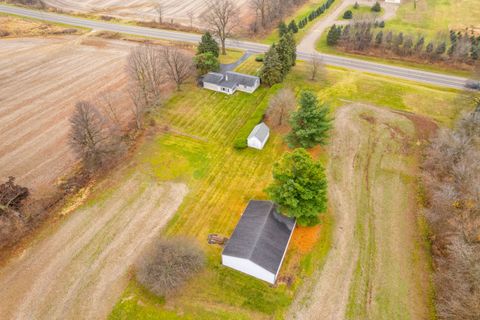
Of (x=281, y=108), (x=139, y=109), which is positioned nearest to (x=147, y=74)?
(x=139, y=109)

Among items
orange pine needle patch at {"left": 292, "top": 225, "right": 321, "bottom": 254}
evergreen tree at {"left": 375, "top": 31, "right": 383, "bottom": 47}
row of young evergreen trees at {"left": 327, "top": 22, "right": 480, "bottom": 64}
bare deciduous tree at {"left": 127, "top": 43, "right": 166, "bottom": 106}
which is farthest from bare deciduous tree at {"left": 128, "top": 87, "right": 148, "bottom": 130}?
evergreen tree at {"left": 375, "top": 31, "right": 383, "bottom": 47}

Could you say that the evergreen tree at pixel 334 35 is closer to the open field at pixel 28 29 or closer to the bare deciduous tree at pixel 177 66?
the bare deciduous tree at pixel 177 66

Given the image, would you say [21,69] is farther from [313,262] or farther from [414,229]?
[414,229]

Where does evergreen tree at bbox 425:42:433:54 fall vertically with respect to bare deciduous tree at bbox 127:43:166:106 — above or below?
above

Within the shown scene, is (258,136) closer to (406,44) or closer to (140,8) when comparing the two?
(406,44)

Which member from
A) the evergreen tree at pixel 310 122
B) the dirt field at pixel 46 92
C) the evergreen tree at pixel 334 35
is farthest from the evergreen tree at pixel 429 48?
the dirt field at pixel 46 92

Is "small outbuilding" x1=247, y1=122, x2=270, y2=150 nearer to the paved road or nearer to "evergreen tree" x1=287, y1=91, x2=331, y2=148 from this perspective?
"evergreen tree" x1=287, y1=91, x2=331, y2=148
